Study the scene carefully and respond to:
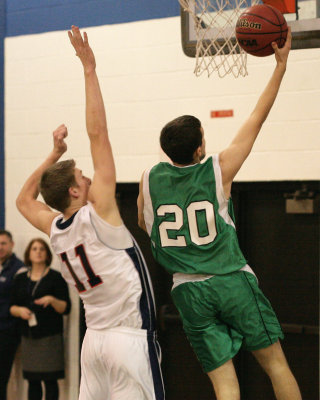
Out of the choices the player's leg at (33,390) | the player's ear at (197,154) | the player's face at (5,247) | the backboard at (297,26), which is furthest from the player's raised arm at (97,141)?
the player's leg at (33,390)

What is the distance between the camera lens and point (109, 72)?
6930 mm

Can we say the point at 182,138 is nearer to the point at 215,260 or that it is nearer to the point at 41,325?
the point at 215,260

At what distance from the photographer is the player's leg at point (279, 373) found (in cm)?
365

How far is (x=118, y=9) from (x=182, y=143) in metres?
3.69

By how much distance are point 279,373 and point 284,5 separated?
92.8 inches

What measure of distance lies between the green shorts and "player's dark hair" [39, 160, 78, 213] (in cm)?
85

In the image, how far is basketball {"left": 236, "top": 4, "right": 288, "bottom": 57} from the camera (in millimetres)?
3727

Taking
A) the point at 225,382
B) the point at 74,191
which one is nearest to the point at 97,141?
the point at 74,191

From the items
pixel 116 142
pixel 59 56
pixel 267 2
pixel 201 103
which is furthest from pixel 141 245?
pixel 267 2

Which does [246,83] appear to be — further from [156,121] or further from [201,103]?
[156,121]

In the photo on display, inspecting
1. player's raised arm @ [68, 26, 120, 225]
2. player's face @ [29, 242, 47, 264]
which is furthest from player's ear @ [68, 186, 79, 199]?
player's face @ [29, 242, 47, 264]

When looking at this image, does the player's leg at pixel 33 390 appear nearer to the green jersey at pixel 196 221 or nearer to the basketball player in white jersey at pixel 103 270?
the basketball player in white jersey at pixel 103 270

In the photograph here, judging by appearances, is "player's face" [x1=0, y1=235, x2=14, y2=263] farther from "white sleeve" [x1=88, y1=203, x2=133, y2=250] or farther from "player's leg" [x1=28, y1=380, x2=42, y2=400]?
"white sleeve" [x1=88, y1=203, x2=133, y2=250]

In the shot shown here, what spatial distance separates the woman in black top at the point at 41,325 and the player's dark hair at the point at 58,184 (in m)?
3.38
